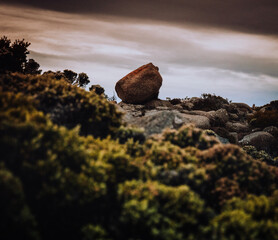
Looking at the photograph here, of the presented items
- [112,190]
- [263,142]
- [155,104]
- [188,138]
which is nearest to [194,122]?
[263,142]

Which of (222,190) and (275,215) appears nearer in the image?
(275,215)

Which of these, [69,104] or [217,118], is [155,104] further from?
[69,104]

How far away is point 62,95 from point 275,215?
5.40m

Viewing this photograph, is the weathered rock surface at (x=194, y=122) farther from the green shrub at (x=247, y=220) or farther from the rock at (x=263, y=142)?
the green shrub at (x=247, y=220)

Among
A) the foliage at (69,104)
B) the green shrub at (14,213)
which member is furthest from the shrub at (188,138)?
the green shrub at (14,213)

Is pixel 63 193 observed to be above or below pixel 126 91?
below

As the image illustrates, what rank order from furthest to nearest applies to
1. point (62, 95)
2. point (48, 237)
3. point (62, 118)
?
point (62, 95) → point (62, 118) → point (48, 237)

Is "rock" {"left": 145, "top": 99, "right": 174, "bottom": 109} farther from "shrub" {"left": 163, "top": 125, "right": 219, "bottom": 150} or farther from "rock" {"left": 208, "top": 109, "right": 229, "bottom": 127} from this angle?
"shrub" {"left": 163, "top": 125, "right": 219, "bottom": 150}

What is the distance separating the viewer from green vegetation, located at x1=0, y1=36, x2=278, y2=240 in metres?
3.46

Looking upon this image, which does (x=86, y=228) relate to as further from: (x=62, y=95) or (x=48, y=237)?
(x=62, y=95)

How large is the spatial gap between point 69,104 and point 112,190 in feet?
9.02

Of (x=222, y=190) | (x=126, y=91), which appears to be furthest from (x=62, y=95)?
(x=126, y=91)

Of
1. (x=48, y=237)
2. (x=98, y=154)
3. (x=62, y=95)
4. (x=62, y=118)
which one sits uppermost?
(x=62, y=95)

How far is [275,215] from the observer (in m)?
4.02
